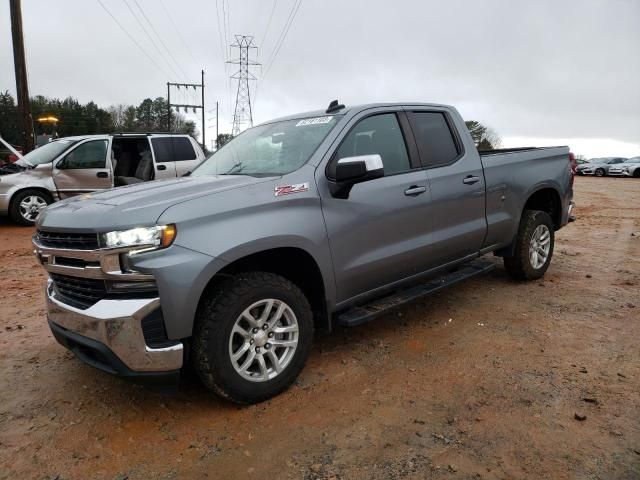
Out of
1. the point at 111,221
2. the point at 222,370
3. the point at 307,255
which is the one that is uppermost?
the point at 111,221

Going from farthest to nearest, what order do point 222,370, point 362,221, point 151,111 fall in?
point 151,111 < point 362,221 < point 222,370

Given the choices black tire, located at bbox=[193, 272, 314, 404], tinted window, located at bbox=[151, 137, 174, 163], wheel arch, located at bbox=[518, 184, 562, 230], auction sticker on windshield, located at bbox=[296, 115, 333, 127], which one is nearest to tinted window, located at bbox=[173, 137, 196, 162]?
tinted window, located at bbox=[151, 137, 174, 163]

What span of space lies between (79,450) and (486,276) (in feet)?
15.1

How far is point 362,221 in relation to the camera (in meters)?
3.38

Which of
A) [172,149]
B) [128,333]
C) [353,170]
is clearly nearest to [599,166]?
[172,149]

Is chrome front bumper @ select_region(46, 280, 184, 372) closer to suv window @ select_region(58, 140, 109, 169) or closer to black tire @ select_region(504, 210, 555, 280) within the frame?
black tire @ select_region(504, 210, 555, 280)

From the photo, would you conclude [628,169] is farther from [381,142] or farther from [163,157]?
[381,142]

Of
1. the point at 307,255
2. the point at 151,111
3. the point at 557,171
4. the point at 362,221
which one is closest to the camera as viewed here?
the point at 307,255

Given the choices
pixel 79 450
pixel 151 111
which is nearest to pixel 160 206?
pixel 79 450

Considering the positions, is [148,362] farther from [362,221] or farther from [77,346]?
[362,221]

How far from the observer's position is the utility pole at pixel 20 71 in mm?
13359

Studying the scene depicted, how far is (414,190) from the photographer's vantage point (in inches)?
148

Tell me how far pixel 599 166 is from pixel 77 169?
1364 inches

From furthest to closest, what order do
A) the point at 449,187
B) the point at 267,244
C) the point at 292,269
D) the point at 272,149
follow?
the point at 449,187 < the point at 272,149 < the point at 292,269 < the point at 267,244
